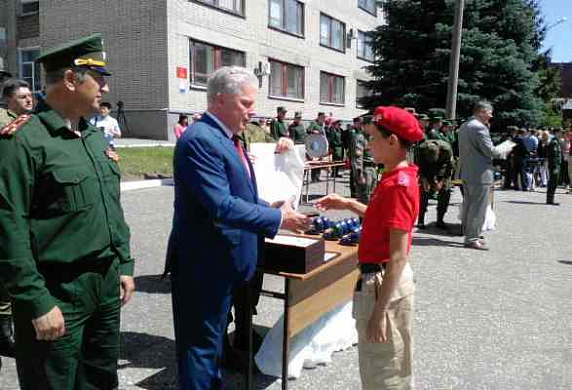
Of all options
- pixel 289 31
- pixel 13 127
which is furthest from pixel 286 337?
pixel 289 31

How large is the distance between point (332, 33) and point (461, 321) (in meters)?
28.7

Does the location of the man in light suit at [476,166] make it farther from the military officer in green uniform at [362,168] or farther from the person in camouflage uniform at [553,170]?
the person in camouflage uniform at [553,170]

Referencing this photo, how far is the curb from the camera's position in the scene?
12498mm

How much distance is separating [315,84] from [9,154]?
28267 millimetres

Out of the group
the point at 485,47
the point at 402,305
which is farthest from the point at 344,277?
the point at 485,47

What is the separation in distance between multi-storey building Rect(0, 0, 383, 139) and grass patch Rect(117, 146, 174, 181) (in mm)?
3929

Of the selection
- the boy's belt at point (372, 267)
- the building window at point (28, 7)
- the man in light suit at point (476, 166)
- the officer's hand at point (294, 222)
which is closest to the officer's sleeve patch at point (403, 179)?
the boy's belt at point (372, 267)

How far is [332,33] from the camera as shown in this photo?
31.3 metres

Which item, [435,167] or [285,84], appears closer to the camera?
[435,167]

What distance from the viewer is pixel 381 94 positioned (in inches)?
776

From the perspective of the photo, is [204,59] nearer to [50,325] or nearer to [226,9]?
[226,9]

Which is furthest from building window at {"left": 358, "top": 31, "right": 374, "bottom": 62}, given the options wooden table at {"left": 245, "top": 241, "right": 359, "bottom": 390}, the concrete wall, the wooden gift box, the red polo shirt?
the red polo shirt

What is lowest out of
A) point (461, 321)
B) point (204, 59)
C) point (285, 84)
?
point (461, 321)

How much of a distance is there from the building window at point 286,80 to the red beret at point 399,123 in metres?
23.4
